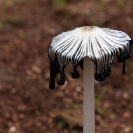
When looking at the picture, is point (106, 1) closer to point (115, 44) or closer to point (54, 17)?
point (54, 17)

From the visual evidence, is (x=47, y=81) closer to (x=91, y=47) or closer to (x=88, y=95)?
(x=88, y=95)

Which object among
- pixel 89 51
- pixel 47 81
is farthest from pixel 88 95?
pixel 47 81

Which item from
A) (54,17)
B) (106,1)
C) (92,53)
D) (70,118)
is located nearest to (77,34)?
(92,53)

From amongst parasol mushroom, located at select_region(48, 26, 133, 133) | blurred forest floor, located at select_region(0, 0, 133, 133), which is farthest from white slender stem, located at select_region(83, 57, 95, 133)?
blurred forest floor, located at select_region(0, 0, 133, 133)

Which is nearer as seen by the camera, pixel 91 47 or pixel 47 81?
pixel 91 47

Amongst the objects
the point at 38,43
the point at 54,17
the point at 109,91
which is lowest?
the point at 109,91

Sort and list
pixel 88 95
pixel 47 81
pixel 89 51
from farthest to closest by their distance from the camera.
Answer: pixel 47 81 → pixel 88 95 → pixel 89 51
